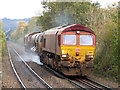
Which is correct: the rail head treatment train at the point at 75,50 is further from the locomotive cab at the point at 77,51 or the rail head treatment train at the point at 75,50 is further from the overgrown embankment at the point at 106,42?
the overgrown embankment at the point at 106,42

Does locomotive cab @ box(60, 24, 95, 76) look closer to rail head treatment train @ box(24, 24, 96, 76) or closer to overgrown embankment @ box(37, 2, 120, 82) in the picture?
rail head treatment train @ box(24, 24, 96, 76)

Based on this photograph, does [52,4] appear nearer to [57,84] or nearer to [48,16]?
[48,16]

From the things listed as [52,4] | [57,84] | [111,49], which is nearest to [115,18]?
[111,49]

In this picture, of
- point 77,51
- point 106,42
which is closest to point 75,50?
point 77,51

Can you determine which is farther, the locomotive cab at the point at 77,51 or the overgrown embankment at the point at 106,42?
the overgrown embankment at the point at 106,42

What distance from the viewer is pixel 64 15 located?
29750 millimetres

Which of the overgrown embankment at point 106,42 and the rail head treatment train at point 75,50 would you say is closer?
the rail head treatment train at point 75,50

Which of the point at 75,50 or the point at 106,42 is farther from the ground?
the point at 106,42

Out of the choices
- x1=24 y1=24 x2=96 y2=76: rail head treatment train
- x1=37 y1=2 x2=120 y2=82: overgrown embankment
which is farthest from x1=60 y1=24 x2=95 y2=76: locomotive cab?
x1=37 y1=2 x2=120 y2=82: overgrown embankment

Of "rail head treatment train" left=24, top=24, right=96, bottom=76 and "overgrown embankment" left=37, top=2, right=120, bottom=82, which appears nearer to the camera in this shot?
"rail head treatment train" left=24, top=24, right=96, bottom=76

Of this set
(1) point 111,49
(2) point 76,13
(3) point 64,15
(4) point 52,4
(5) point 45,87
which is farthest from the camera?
(4) point 52,4

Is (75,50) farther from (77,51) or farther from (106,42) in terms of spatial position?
(106,42)

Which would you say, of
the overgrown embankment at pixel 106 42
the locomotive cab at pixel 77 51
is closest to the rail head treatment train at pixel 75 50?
the locomotive cab at pixel 77 51

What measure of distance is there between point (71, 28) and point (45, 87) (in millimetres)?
4317
